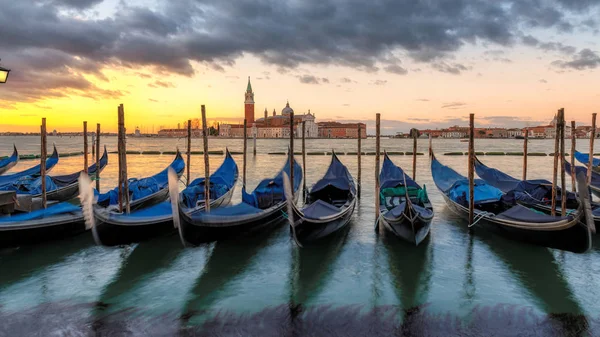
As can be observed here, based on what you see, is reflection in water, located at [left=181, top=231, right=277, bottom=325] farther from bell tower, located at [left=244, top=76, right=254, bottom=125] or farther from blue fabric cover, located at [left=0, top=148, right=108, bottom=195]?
bell tower, located at [left=244, top=76, right=254, bottom=125]

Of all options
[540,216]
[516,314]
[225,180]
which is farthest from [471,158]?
[225,180]

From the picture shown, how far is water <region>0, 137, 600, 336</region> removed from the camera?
3088mm

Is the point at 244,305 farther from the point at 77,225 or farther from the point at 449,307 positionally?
the point at 77,225

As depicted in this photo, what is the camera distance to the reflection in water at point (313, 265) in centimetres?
374

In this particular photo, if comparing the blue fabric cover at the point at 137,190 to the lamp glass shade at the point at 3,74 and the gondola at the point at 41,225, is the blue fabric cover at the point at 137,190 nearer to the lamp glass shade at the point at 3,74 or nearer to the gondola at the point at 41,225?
the gondola at the point at 41,225

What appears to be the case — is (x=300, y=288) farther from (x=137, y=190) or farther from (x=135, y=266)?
(x=137, y=190)

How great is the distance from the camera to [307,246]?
495 cm

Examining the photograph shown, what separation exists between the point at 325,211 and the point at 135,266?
7.58 ft

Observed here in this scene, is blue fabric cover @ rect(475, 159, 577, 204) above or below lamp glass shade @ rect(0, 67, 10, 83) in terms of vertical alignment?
below

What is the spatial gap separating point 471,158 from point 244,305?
152 inches

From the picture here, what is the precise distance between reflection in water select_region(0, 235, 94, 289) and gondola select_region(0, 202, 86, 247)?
90 mm

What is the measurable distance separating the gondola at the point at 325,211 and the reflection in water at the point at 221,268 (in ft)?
2.26

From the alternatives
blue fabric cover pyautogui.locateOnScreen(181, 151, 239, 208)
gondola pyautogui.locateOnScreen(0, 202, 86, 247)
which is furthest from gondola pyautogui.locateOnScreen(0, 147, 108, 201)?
blue fabric cover pyautogui.locateOnScreen(181, 151, 239, 208)

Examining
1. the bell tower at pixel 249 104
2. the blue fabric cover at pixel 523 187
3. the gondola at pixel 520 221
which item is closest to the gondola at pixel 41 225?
the gondola at pixel 520 221
